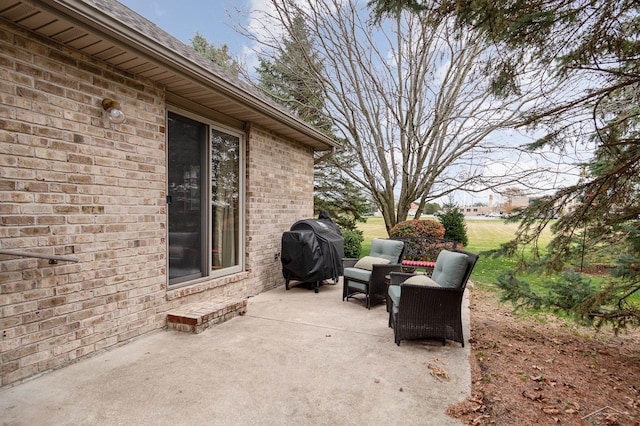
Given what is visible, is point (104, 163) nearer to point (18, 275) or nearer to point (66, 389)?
point (18, 275)

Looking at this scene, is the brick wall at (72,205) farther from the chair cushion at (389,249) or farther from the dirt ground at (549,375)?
the chair cushion at (389,249)

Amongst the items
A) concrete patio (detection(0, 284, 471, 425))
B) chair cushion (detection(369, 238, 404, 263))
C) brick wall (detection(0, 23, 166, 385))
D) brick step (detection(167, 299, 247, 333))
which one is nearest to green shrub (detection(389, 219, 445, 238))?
chair cushion (detection(369, 238, 404, 263))

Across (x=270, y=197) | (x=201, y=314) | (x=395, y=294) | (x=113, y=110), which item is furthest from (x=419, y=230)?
(x=113, y=110)

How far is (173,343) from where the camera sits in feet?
11.2

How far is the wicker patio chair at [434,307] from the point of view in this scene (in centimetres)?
340

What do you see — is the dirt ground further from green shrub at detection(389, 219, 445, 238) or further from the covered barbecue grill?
green shrub at detection(389, 219, 445, 238)

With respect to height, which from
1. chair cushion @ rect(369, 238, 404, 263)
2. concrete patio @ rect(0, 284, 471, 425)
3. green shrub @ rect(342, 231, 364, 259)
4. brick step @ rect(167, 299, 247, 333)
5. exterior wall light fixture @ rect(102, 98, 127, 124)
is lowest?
concrete patio @ rect(0, 284, 471, 425)

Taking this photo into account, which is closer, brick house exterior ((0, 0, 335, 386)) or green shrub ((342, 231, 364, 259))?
brick house exterior ((0, 0, 335, 386))

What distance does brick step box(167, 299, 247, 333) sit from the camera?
146 inches

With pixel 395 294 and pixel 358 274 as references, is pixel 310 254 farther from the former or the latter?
pixel 395 294

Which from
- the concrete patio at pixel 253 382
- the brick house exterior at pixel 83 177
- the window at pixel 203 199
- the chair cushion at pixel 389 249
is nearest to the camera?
the concrete patio at pixel 253 382

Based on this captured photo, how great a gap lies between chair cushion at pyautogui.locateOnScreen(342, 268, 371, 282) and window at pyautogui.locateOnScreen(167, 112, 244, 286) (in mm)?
1779

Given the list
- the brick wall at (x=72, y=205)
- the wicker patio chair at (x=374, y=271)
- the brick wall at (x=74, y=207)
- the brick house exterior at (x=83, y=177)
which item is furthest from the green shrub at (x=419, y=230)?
the brick wall at (x=72, y=205)

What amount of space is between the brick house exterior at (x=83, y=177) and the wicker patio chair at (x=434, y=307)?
2.65m
